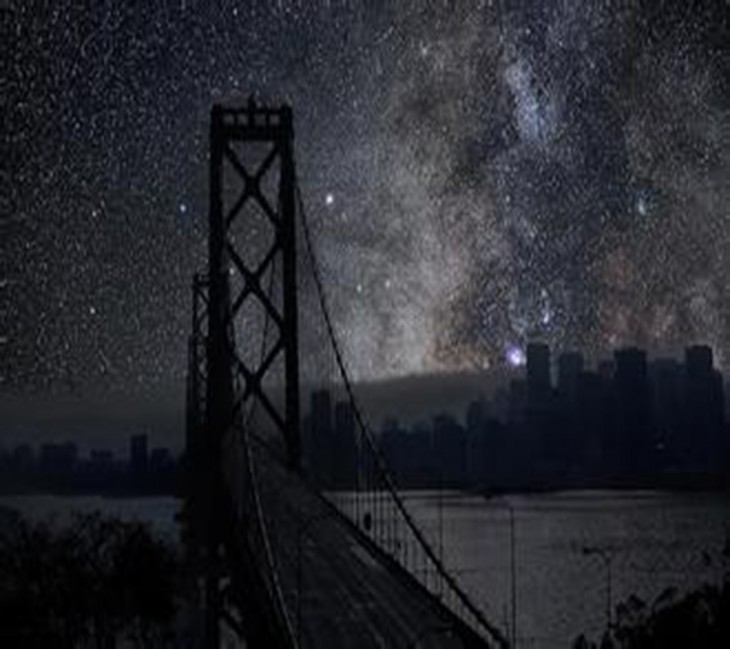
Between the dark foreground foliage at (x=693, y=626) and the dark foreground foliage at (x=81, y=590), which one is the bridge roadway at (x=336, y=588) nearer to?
the dark foreground foliage at (x=693, y=626)

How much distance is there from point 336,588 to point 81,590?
29407 millimetres

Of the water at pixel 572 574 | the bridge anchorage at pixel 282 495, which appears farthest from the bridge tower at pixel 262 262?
the water at pixel 572 574

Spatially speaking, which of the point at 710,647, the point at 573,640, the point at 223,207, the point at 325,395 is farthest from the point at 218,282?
the point at 573,640

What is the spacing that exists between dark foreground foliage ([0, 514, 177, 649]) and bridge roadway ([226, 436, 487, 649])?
548 inches

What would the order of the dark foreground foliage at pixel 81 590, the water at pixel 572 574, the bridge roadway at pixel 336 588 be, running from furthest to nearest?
the water at pixel 572 574
the dark foreground foliage at pixel 81 590
the bridge roadway at pixel 336 588

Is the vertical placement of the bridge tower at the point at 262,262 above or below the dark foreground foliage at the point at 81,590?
above

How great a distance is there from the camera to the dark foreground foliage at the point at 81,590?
56.5m

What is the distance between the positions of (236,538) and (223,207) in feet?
62.5

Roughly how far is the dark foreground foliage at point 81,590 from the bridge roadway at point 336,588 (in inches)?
548

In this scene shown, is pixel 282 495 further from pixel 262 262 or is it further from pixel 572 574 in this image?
pixel 572 574

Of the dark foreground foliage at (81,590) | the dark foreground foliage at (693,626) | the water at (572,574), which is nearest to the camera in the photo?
the dark foreground foliage at (693,626)

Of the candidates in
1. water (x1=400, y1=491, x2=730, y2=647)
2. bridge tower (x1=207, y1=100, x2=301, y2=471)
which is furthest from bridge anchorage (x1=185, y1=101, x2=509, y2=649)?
water (x1=400, y1=491, x2=730, y2=647)

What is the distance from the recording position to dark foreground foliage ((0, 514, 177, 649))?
185 feet

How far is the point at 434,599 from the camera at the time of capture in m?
25.8
